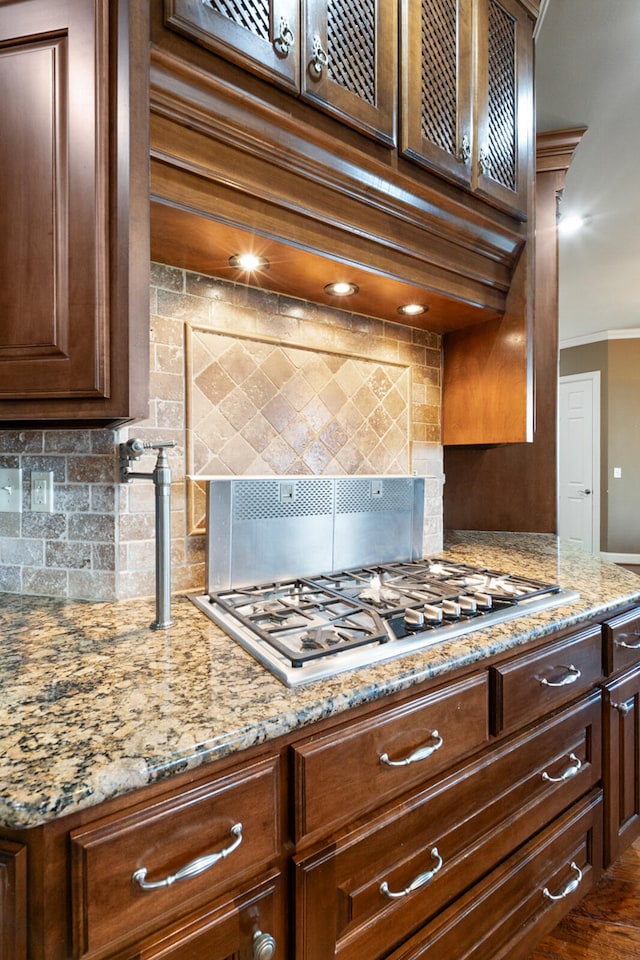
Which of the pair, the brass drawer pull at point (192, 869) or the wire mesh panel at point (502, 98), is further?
the wire mesh panel at point (502, 98)

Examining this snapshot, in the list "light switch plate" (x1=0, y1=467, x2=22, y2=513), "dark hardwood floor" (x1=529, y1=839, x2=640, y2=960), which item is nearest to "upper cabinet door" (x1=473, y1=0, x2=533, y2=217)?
"light switch plate" (x1=0, y1=467, x2=22, y2=513)

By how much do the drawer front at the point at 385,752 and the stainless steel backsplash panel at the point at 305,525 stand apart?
647 millimetres

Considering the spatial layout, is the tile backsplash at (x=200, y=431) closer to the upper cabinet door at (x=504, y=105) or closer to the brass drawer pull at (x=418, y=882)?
the upper cabinet door at (x=504, y=105)

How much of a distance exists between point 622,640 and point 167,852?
1386mm

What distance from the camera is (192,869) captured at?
652 mm

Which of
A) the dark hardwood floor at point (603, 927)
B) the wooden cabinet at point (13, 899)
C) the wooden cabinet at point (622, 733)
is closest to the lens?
the wooden cabinet at point (13, 899)

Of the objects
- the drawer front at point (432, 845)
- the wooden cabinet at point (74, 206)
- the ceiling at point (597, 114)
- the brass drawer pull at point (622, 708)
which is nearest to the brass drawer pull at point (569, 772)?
the drawer front at point (432, 845)

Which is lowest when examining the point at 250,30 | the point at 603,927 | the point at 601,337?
the point at 603,927

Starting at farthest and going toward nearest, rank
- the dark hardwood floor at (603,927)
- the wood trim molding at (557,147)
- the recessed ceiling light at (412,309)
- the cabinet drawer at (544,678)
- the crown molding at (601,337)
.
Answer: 1. the crown molding at (601,337)
2. the wood trim molding at (557,147)
3. the recessed ceiling light at (412,309)
4. the dark hardwood floor at (603,927)
5. the cabinet drawer at (544,678)

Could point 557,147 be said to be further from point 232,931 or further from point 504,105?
point 232,931

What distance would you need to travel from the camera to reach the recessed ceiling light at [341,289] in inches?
57.7

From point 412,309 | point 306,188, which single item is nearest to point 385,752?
point 306,188

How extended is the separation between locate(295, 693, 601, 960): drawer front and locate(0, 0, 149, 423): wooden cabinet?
88 centimetres

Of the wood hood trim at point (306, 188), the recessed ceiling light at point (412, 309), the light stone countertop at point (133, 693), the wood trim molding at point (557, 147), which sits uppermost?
the wood trim molding at point (557, 147)
